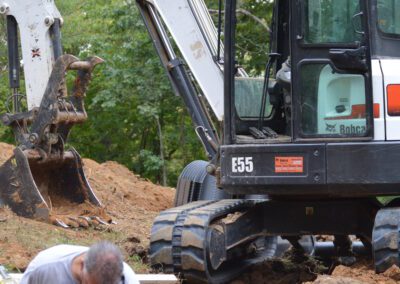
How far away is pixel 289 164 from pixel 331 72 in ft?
2.80

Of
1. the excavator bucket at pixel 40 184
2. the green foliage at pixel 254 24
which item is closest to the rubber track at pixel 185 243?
the excavator bucket at pixel 40 184

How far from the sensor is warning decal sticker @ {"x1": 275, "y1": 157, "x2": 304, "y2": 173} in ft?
26.6

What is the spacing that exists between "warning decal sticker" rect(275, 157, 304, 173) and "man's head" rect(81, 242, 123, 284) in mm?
4285

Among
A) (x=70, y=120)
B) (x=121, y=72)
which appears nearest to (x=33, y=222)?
(x=70, y=120)

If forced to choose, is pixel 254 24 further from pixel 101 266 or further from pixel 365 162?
pixel 101 266

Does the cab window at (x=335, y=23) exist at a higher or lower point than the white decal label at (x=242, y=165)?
higher

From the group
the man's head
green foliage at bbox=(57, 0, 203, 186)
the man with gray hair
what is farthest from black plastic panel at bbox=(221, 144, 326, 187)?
green foliage at bbox=(57, 0, 203, 186)

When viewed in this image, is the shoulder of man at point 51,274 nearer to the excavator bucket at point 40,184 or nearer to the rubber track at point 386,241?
the rubber track at point 386,241

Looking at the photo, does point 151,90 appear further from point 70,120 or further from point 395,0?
point 395,0

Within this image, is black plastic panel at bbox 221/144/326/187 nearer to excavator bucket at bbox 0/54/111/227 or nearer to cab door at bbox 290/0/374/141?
cab door at bbox 290/0/374/141

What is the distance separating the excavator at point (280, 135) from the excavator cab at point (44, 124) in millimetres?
25

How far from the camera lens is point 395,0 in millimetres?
8125

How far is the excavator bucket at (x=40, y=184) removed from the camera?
10695 mm

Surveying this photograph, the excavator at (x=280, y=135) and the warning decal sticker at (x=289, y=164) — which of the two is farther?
the warning decal sticker at (x=289, y=164)
